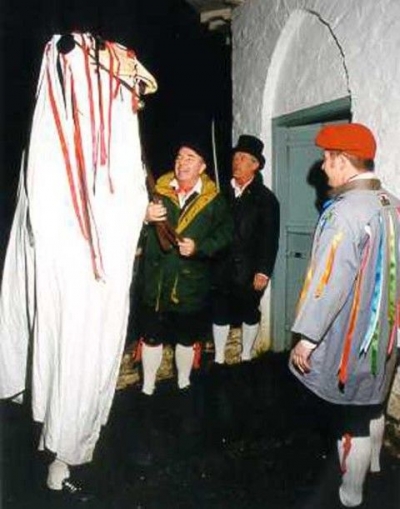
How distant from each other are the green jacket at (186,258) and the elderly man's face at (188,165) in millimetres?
125

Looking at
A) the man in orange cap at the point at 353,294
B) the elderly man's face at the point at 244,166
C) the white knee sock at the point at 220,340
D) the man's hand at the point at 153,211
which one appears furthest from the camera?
the white knee sock at the point at 220,340

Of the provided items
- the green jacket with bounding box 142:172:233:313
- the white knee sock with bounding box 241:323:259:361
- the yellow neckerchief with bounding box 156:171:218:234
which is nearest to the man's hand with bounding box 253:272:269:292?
the white knee sock with bounding box 241:323:259:361

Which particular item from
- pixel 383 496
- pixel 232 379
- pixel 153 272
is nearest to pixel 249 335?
pixel 232 379

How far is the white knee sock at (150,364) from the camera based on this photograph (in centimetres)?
440

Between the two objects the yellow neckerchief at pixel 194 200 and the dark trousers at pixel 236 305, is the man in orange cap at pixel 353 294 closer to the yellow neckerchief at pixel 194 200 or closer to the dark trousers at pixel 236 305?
the yellow neckerchief at pixel 194 200

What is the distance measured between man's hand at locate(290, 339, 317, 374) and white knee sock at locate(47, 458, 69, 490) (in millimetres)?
1517

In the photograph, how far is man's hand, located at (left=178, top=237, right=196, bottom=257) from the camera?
12.6 feet

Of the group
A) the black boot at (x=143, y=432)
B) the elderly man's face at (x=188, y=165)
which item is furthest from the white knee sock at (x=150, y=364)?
the elderly man's face at (x=188, y=165)

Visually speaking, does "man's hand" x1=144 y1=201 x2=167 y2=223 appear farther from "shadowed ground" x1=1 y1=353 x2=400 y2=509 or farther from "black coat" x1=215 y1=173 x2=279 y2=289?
"shadowed ground" x1=1 y1=353 x2=400 y2=509

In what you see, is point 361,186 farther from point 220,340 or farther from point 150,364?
point 220,340

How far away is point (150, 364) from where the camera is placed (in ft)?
14.5

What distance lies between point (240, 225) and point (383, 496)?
240 cm

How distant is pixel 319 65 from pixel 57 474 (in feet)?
11.8

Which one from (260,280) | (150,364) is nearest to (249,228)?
(260,280)
